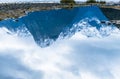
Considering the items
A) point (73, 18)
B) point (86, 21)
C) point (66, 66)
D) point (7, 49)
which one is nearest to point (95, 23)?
point (86, 21)

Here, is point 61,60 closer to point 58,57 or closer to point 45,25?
point 58,57

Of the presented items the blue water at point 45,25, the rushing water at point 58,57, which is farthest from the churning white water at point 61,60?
the blue water at point 45,25

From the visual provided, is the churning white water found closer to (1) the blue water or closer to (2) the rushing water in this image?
(2) the rushing water

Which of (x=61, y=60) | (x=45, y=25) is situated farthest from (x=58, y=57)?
(x=45, y=25)

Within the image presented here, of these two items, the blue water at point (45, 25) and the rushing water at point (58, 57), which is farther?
the blue water at point (45, 25)

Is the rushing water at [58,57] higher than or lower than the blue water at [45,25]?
lower

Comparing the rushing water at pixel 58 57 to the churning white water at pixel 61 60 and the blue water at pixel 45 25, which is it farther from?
the blue water at pixel 45 25

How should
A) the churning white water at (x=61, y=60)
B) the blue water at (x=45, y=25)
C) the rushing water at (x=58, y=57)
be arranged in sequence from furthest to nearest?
the blue water at (x=45, y=25), the rushing water at (x=58, y=57), the churning white water at (x=61, y=60)

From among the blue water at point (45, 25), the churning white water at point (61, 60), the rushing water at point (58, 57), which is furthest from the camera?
the blue water at point (45, 25)

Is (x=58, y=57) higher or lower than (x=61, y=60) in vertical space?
higher
